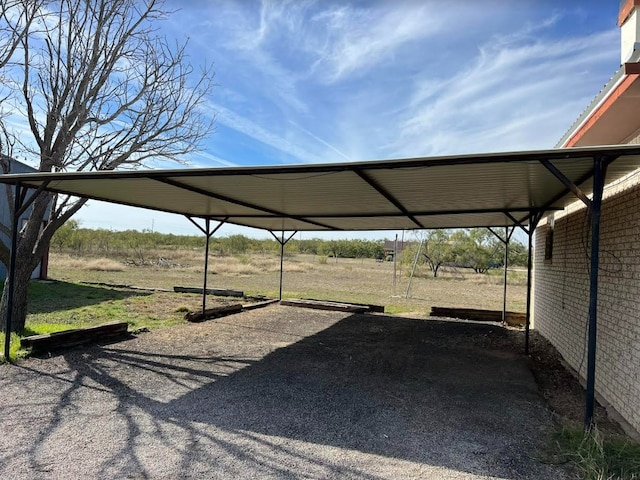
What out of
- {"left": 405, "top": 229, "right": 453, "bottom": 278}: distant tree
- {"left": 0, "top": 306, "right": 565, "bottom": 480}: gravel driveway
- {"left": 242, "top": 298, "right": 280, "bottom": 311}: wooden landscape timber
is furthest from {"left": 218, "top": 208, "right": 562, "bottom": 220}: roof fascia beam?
{"left": 405, "top": 229, "right": 453, "bottom": 278}: distant tree

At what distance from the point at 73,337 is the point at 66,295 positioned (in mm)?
6997

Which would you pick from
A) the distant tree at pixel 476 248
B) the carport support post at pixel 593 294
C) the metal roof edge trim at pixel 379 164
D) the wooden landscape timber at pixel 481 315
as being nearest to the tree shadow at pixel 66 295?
the metal roof edge trim at pixel 379 164

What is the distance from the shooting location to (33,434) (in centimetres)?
331

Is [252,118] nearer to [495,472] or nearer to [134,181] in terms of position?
[134,181]

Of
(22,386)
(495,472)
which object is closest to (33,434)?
(22,386)

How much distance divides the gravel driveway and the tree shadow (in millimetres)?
4598

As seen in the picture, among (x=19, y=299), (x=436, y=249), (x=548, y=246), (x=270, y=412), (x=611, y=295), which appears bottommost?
(x=270, y=412)

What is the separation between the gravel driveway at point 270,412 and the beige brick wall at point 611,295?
728 millimetres

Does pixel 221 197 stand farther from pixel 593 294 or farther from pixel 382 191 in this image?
pixel 593 294

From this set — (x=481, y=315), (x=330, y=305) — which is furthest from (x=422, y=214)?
(x=330, y=305)

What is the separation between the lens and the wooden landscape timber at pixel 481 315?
9984 millimetres

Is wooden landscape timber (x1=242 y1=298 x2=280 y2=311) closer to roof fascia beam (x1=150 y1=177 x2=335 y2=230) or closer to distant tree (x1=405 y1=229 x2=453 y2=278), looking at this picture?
roof fascia beam (x1=150 y1=177 x2=335 y2=230)

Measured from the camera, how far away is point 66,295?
39.9 feet

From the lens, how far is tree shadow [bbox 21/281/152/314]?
10145 mm
